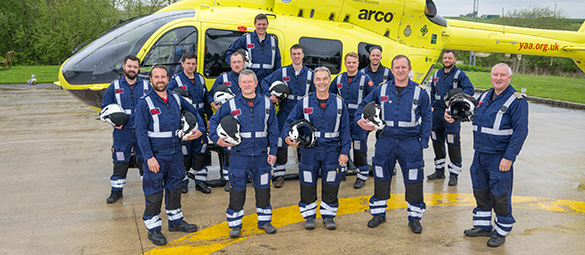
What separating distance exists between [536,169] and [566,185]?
2.66ft

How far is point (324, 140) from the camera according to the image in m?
4.51

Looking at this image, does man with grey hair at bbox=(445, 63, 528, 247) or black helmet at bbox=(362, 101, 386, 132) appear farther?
black helmet at bbox=(362, 101, 386, 132)

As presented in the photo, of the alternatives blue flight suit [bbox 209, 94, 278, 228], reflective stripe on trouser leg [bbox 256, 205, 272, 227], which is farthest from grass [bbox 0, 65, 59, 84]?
reflective stripe on trouser leg [bbox 256, 205, 272, 227]

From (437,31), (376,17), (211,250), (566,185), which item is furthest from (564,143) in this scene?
(211,250)

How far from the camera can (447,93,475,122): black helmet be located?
16.6 ft

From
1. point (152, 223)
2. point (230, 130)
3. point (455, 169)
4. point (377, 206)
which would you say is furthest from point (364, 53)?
point (152, 223)

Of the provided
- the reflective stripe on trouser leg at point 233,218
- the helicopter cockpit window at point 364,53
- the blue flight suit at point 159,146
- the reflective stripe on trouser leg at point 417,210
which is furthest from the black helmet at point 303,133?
the helicopter cockpit window at point 364,53

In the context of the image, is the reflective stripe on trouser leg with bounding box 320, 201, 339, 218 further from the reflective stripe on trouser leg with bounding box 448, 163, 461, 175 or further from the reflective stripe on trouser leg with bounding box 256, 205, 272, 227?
the reflective stripe on trouser leg with bounding box 448, 163, 461, 175

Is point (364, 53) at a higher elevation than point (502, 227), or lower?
higher

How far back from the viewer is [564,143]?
29.3ft

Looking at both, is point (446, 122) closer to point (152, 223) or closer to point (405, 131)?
point (405, 131)

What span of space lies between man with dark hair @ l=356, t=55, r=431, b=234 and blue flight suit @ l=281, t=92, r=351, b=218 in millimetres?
269

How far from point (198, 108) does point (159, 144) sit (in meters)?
1.64

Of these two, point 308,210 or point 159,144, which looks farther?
point 308,210
